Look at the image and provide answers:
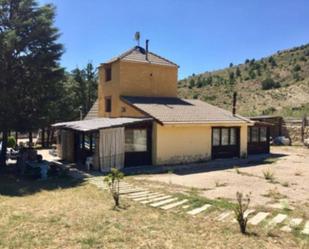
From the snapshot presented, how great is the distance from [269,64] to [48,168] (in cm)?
5995

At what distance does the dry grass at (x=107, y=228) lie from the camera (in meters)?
7.61

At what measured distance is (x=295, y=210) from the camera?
10.4 meters

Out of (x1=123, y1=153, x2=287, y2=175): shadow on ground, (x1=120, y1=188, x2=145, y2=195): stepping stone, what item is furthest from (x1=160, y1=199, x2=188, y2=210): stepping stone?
(x1=123, y1=153, x2=287, y2=175): shadow on ground

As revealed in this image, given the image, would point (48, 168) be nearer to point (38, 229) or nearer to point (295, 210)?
point (38, 229)

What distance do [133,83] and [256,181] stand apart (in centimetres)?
1135

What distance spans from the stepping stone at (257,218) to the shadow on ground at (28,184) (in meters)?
7.77

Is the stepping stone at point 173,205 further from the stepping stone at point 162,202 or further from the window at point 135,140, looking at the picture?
the window at point 135,140

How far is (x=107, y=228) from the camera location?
338 inches

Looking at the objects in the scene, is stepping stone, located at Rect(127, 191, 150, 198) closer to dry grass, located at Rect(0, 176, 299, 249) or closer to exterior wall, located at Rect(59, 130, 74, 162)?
dry grass, located at Rect(0, 176, 299, 249)

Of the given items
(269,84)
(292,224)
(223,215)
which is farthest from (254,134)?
(269,84)

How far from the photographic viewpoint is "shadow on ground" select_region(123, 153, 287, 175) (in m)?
18.2

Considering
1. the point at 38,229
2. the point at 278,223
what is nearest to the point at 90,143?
the point at 38,229

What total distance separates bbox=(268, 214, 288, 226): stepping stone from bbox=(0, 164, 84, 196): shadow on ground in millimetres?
8237

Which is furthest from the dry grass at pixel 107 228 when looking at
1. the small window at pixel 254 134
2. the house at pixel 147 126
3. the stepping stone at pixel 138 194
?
the small window at pixel 254 134
